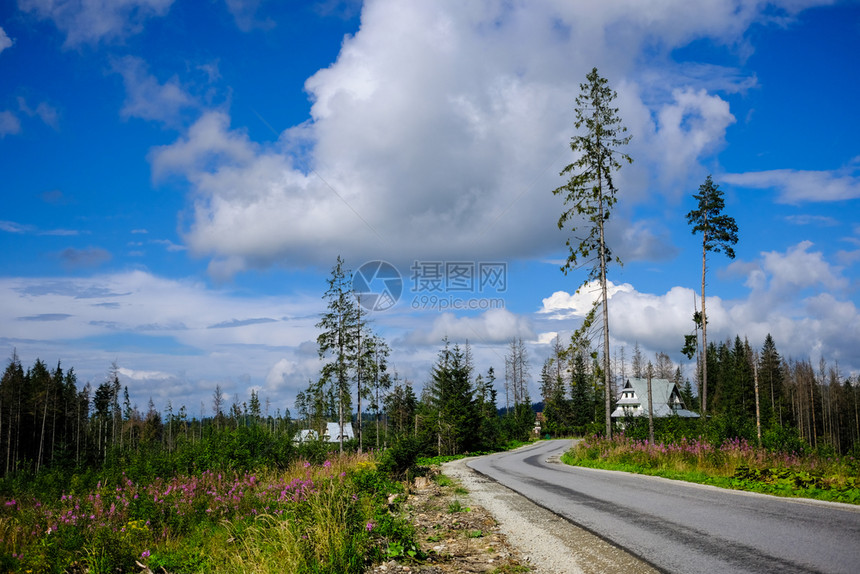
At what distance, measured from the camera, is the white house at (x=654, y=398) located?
69312 mm

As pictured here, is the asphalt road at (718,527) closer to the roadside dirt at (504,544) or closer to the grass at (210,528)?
the roadside dirt at (504,544)

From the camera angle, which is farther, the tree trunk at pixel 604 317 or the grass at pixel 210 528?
the tree trunk at pixel 604 317

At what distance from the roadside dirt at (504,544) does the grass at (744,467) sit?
17.1ft

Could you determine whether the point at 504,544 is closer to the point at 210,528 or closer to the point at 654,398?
the point at 210,528

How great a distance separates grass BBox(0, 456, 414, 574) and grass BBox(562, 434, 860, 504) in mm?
8052

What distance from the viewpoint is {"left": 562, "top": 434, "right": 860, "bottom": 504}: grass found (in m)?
10.4

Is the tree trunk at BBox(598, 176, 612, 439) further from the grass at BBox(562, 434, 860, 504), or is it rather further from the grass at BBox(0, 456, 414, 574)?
the grass at BBox(0, 456, 414, 574)

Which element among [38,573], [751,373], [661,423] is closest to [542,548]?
[38,573]

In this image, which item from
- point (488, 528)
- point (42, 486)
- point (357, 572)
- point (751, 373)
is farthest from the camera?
point (751, 373)

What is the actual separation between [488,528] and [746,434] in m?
14.3

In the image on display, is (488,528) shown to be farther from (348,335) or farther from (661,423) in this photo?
(348,335)

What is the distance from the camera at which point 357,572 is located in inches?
239

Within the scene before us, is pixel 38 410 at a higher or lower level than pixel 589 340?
lower

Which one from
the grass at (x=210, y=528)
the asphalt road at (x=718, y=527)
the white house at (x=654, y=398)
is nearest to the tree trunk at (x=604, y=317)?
the asphalt road at (x=718, y=527)
